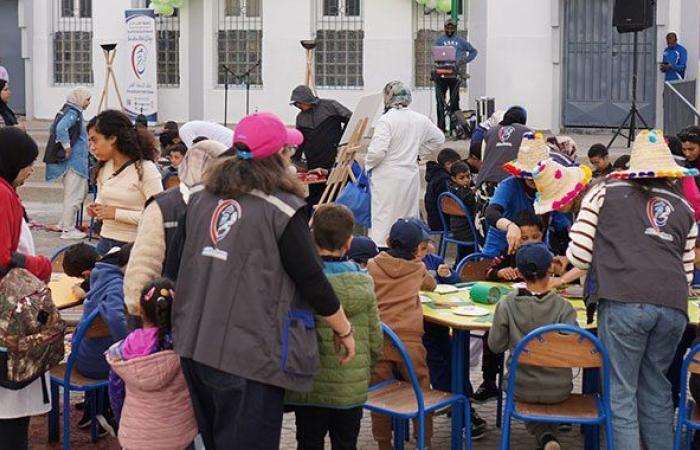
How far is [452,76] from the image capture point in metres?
19.6

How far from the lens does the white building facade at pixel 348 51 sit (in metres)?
20.8

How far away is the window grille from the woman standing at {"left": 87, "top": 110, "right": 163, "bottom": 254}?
15.8 metres

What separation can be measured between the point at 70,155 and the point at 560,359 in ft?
31.9

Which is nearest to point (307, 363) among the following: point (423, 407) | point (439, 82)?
point (423, 407)

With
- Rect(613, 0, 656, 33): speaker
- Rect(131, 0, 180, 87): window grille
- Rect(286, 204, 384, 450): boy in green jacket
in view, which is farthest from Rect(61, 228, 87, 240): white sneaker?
Rect(286, 204, 384, 450): boy in green jacket

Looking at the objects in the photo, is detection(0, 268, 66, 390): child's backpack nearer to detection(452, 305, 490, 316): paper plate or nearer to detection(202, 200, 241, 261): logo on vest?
detection(202, 200, 241, 261): logo on vest

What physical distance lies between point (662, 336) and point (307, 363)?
1.88 metres

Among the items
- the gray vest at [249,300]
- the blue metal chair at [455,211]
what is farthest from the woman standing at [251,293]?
the blue metal chair at [455,211]

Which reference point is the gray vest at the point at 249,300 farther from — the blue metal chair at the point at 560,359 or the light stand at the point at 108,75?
the light stand at the point at 108,75

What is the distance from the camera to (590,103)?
2114cm

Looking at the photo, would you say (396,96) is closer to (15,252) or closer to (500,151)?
(500,151)

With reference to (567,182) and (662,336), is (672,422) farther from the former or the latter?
(567,182)

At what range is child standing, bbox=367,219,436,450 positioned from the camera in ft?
21.8

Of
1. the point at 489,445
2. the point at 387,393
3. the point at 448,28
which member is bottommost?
the point at 489,445
